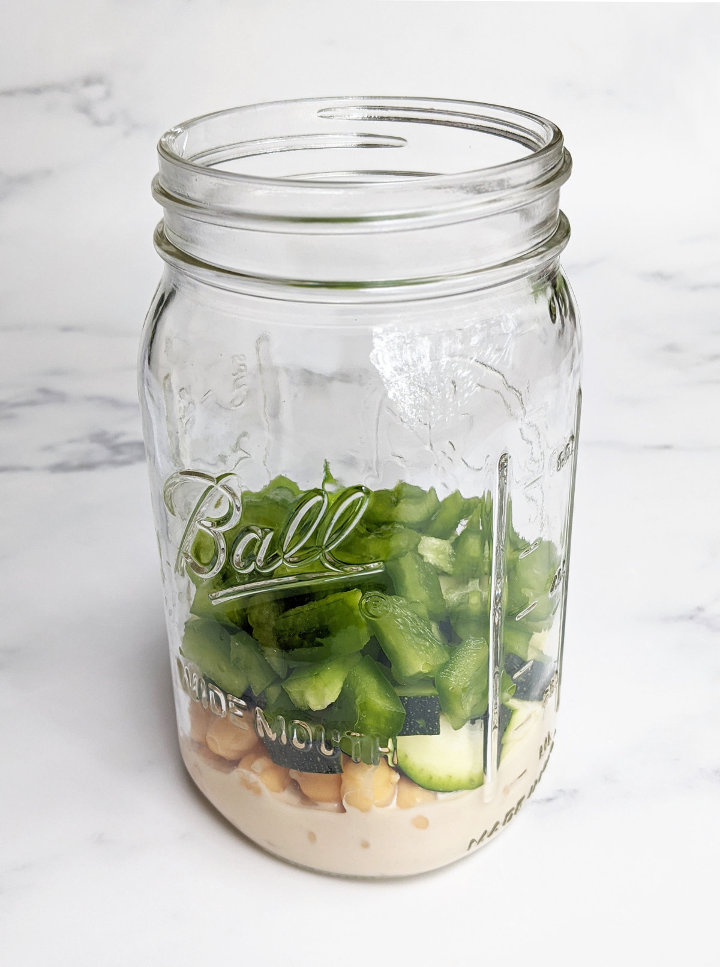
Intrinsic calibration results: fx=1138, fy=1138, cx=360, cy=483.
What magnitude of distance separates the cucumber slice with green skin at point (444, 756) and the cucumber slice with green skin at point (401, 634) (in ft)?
0.18

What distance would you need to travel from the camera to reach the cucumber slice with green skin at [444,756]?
2.65 ft

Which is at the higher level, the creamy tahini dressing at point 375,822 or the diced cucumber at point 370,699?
the diced cucumber at point 370,699

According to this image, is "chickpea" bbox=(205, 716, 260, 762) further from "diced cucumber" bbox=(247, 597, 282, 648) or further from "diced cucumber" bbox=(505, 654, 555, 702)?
"diced cucumber" bbox=(505, 654, 555, 702)

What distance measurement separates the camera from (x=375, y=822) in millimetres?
836

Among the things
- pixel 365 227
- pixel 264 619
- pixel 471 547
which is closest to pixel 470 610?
pixel 471 547

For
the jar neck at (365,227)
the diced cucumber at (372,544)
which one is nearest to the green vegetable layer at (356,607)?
the diced cucumber at (372,544)

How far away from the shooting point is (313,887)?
0.89 m

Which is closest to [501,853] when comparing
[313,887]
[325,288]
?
[313,887]

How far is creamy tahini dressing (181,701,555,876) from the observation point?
2.76ft

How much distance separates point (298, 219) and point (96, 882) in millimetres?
549

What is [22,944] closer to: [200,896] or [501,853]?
[200,896]

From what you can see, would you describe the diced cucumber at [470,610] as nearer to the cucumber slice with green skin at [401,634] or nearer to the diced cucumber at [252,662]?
the cucumber slice with green skin at [401,634]

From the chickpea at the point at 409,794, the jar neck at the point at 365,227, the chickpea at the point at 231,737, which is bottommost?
the chickpea at the point at 409,794

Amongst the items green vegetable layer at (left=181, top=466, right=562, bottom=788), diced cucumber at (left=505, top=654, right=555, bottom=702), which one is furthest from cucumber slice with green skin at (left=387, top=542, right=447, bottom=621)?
diced cucumber at (left=505, top=654, right=555, bottom=702)
